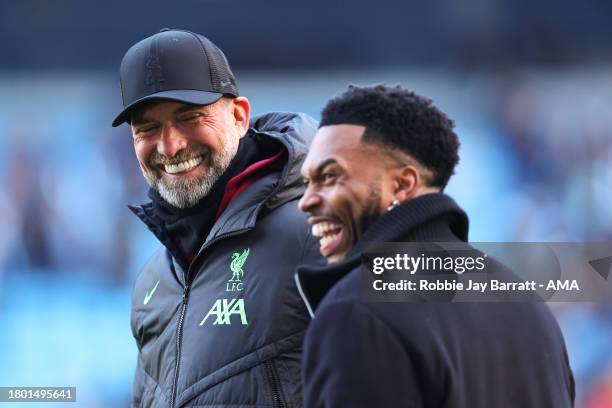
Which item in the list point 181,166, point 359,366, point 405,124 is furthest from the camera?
point 181,166

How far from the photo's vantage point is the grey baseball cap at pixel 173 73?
2.44 meters

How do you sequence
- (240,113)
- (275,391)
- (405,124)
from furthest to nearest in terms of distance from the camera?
(240,113) < (275,391) < (405,124)

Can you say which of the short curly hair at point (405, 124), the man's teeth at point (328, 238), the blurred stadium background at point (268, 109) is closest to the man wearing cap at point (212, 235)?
the man's teeth at point (328, 238)

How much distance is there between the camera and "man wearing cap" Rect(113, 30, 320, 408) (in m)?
2.21

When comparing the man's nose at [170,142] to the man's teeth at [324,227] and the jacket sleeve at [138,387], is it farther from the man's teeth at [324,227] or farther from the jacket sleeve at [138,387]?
the man's teeth at [324,227]

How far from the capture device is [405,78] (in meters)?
5.40

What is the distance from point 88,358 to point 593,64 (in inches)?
124

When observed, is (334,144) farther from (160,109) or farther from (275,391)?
(160,109)

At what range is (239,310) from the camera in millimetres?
2271

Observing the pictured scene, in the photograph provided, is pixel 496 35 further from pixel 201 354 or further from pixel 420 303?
pixel 420 303

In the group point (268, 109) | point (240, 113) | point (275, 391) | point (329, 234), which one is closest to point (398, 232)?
point (329, 234)

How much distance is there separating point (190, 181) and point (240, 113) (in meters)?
0.27

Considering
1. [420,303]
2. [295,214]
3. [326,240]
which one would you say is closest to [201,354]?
[295,214]

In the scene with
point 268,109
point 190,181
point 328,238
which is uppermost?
point 268,109
